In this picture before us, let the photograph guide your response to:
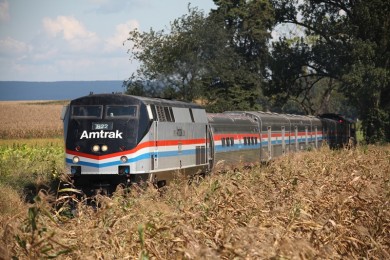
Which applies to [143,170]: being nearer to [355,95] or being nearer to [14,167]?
[14,167]

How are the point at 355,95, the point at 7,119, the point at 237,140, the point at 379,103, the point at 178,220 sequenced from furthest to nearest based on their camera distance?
the point at 7,119 < the point at 379,103 < the point at 355,95 < the point at 237,140 < the point at 178,220

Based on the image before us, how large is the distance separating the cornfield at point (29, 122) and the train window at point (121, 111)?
38890mm

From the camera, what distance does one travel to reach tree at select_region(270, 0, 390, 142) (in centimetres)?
4928

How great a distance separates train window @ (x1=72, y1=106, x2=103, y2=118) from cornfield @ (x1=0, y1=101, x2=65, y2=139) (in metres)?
38.5

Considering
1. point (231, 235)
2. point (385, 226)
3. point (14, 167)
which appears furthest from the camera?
point (14, 167)

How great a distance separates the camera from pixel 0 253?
6.40 m

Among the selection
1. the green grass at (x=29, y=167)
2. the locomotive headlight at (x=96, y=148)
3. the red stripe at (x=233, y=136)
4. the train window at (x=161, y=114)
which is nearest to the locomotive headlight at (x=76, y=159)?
the locomotive headlight at (x=96, y=148)

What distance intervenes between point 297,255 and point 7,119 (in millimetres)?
70224

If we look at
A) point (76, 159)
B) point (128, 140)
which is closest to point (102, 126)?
point (128, 140)

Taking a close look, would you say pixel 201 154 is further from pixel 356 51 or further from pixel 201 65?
pixel 201 65

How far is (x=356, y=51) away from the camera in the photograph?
162 ft

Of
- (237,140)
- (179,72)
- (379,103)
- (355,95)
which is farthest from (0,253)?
(179,72)

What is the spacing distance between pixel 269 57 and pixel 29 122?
72.8ft

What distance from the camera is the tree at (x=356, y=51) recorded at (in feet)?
162
